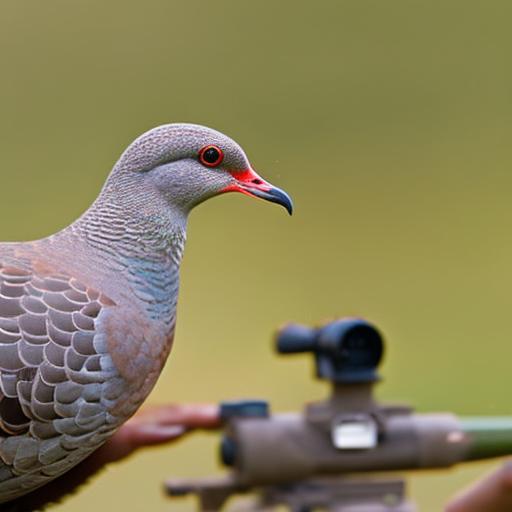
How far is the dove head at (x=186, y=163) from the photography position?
194 centimetres

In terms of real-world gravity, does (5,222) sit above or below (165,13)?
below

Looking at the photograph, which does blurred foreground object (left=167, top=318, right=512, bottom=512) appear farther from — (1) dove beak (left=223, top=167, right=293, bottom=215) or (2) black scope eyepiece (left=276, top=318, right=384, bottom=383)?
(1) dove beak (left=223, top=167, right=293, bottom=215)

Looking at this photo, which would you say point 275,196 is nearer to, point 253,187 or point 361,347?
point 253,187

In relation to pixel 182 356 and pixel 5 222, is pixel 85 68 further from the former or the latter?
pixel 182 356

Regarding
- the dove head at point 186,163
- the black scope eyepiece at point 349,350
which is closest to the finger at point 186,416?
the black scope eyepiece at point 349,350

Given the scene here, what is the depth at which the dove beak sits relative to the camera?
199cm

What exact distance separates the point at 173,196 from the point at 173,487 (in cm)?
40

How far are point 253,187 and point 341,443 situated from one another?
40cm

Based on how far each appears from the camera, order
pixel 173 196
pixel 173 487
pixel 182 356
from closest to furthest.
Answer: pixel 173 487
pixel 173 196
pixel 182 356

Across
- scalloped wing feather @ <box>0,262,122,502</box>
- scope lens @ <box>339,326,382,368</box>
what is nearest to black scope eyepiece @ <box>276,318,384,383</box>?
scope lens @ <box>339,326,382,368</box>

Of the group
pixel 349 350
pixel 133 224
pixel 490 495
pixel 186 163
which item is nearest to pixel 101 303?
pixel 133 224

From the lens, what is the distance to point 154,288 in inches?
77.0

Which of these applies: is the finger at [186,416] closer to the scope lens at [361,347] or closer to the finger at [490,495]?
the scope lens at [361,347]

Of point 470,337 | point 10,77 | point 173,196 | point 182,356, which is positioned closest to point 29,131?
point 10,77
